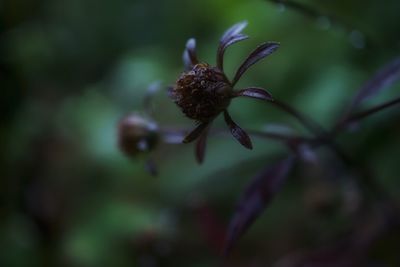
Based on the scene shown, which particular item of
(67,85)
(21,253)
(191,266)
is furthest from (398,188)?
(67,85)

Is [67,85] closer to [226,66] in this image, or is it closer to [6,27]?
[6,27]

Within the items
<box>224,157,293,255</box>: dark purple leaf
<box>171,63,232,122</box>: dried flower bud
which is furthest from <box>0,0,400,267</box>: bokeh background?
<box>171,63,232,122</box>: dried flower bud

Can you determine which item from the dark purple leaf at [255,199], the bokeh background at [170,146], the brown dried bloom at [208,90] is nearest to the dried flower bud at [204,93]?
the brown dried bloom at [208,90]

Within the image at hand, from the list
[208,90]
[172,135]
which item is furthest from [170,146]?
[208,90]

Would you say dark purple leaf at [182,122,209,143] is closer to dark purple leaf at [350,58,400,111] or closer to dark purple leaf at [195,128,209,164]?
dark purple leaf at [195,128,209,164]

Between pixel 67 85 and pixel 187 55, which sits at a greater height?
pixel 187 55

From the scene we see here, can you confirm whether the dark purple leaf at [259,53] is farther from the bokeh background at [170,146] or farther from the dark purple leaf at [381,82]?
the bokeh background at [170,146]

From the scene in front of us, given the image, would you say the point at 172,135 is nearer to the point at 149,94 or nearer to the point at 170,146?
the point at 149,94
